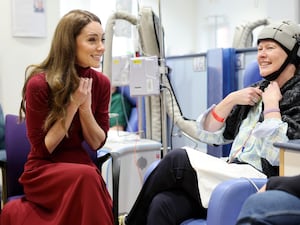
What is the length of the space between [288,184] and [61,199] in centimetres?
96

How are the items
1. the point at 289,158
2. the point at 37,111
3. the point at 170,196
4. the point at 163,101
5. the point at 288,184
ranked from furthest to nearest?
the point at 163,101
the point at 37,111
the point at 170,196
the point at 289,158
the point at 288,184

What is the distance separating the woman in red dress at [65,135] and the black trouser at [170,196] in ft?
0.50

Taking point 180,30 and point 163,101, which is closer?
point 163,101

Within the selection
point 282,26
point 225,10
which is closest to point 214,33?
point 225,10

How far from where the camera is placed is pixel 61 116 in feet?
6.24

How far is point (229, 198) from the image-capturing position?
153cm

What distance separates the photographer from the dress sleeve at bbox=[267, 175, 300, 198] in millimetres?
1242

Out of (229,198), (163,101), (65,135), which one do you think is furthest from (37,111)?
(163,101)

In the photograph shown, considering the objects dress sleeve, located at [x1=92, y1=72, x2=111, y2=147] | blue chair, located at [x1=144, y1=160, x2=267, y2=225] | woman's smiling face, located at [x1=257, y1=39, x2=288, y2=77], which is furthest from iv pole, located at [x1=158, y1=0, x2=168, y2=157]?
blue chair, located at [x1=144, y1=160, x2=267, y2=225]

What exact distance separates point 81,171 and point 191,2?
5.46 metres

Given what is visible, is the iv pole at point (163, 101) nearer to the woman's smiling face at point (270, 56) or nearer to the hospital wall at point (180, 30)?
the hospital wall at point (180, 30)

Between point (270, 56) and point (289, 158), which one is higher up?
point (270, 56)

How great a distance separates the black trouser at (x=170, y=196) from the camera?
175 centimetres

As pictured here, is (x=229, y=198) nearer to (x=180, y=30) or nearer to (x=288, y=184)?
(x=288, y=184)
